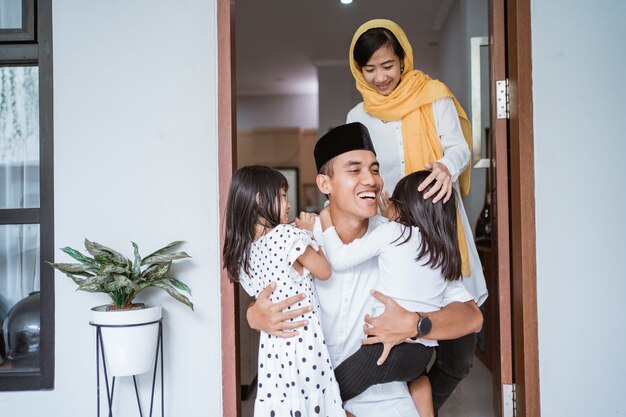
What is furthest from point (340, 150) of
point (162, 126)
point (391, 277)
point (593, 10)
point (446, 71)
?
point (446, 71)

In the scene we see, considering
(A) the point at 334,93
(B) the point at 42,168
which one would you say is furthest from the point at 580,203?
(A) the point at 334,93

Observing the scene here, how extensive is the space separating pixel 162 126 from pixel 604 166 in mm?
1620

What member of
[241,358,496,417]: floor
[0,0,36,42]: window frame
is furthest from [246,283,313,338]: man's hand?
[0,0,36,42]: window frame

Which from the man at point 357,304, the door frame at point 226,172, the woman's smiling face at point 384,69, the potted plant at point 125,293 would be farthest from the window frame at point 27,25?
the woman's smiling face at point 384,69

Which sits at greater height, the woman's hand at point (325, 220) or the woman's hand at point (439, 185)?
the woman's hand at point (439, 185)

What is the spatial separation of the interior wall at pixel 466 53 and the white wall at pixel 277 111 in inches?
140

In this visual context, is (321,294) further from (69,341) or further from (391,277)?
(69,341)

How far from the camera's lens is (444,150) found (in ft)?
7.30

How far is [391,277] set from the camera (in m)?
1.79

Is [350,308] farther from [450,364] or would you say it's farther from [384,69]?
[384,69]

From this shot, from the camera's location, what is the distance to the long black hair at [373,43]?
7.25 ft

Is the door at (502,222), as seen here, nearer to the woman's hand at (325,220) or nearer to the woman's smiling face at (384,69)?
the woman's smiling face at (384,69)

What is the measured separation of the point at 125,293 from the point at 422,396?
1.07 m

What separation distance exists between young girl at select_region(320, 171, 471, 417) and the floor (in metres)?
1.11
